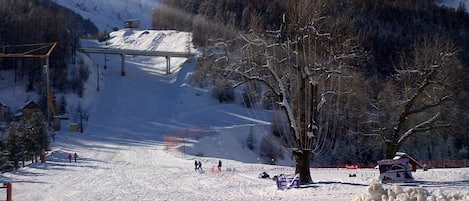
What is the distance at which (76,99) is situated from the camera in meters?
72.1

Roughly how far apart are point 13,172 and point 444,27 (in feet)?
307

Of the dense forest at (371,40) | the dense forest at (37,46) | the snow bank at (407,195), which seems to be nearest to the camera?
the snow bank at (407,195)

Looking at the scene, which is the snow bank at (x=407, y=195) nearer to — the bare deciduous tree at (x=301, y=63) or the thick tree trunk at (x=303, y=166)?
the bare deciduous tree at (x=301, y=63)

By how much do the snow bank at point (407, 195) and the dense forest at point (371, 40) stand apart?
32.1 ft

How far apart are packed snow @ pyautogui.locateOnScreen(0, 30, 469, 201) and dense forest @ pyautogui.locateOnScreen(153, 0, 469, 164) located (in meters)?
4.73

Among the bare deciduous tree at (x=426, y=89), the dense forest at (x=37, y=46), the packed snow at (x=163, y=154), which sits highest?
the dense forest at (x=37, y=46)

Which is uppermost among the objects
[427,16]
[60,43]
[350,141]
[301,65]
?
[427,16]

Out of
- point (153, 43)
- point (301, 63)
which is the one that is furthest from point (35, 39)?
point (301, 63)

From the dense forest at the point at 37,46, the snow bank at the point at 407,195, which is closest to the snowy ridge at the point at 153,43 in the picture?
the dense forest at the point at 37,46

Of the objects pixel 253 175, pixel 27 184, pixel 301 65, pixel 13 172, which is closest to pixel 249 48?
pixel 301 65

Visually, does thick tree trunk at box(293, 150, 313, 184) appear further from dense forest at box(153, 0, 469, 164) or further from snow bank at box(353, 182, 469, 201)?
snow bank at box(353, 182, 469, 201)

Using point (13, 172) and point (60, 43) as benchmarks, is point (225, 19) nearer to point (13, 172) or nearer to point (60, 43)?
point (60, 43)

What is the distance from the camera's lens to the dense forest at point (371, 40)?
25.6m

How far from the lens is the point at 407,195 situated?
1131cm
